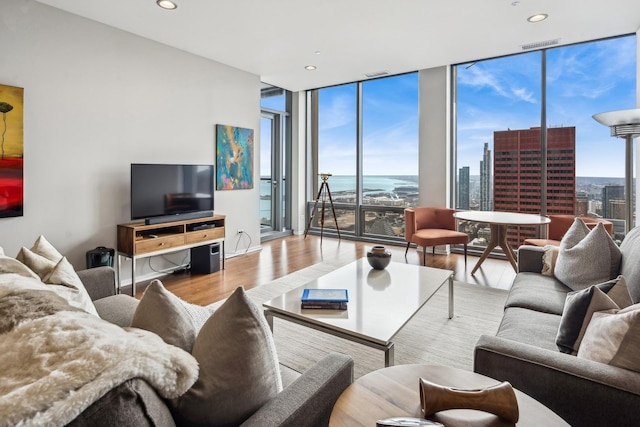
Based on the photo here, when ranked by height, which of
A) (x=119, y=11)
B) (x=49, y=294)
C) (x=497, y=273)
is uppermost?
(x=119, y=11)

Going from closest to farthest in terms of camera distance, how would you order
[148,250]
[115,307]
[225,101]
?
[115,307] → [148,250] → [225,101]

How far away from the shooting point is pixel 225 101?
4.94 m

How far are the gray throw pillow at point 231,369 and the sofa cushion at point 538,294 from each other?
5.82ft

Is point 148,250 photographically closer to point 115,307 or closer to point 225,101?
point 115,307

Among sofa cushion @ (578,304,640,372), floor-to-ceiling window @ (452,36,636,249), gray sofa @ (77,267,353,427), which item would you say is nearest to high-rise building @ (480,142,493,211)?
floor-to-ceiling window @ (452,36,636,249)

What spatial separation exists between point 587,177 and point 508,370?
171 inches

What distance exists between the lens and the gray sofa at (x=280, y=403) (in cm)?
62

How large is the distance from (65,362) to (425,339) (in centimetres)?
238

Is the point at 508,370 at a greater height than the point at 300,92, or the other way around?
the point at 300,92

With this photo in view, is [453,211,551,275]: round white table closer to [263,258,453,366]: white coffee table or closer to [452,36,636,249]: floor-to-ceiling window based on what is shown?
[452,36,636,249]: floor-to-ceiling window

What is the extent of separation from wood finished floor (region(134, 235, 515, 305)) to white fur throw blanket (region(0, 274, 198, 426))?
8.77ft

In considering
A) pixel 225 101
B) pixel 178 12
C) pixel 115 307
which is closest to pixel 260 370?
pixel 115 307

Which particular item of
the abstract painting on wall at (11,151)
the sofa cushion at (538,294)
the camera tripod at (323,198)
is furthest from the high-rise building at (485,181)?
the abstract painting on wall at (11,151)

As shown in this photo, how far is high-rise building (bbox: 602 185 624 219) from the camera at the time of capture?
429 cm
